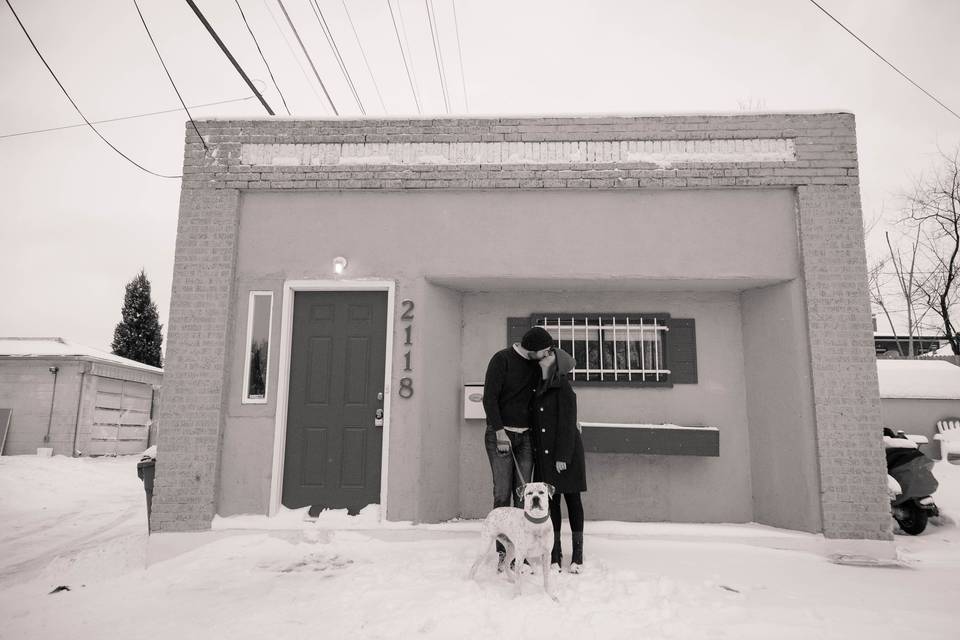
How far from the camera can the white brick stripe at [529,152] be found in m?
6.01

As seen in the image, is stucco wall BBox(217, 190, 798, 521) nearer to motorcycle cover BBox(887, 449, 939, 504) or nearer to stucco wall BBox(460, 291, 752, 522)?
stucco wall BBox(460, 291, 752, 522)

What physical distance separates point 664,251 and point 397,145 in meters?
2.97

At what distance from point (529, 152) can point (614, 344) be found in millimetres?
2290

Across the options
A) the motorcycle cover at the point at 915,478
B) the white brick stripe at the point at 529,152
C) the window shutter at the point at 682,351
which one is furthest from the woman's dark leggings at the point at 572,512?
the motorcycle cover at the point at 915,478

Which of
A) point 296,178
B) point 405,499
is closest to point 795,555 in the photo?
point 405,499

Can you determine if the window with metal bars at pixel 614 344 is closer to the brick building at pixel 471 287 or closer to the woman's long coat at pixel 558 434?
the brick building at pixel 471 287

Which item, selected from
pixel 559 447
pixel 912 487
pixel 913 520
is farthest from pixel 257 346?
pixel 913 520

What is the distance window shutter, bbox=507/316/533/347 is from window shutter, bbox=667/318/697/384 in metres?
1.57

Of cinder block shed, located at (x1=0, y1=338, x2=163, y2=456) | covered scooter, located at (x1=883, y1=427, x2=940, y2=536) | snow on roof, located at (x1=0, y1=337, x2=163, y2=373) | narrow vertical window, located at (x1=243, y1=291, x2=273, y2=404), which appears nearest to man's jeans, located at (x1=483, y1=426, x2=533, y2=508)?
narrow vertical window, located at (x1=243, y1=291, x2=273, y2=404)

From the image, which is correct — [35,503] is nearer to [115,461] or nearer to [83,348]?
[115,461]

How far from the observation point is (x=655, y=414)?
6324mm

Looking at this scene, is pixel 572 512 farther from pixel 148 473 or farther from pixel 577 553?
pixel 148 473

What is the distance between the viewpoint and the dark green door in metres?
5.70

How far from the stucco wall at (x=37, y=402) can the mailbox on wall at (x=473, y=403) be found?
14493 mm
